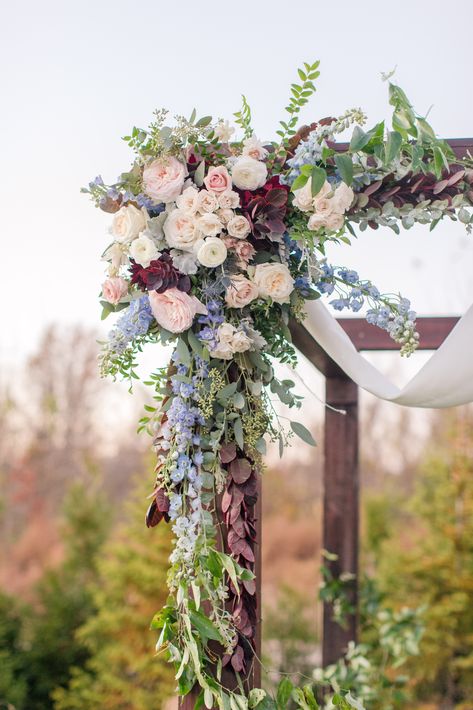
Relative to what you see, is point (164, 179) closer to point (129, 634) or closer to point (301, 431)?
point (301, 431)

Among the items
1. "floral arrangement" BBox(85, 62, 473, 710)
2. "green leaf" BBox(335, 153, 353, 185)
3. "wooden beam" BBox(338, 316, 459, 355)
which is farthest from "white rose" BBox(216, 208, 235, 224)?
"wooden beam" BBox(338, 316, 459, 355)

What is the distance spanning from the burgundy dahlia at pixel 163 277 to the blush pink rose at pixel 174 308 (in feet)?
0.04

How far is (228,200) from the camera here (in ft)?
5.08

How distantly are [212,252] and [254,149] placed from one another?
0.26 metres

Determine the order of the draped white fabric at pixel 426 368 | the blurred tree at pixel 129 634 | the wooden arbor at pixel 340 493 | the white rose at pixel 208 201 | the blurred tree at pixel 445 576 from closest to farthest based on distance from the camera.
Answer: the white rose at pixel 208 201 < the draped white fabric at pixel 426 368 < the wooden arbor at pixel 340 493 < the blurred tree at pixel 129 634 < the blurred tree at pixel 445 576

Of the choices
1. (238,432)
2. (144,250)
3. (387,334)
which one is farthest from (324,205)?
(387,334)

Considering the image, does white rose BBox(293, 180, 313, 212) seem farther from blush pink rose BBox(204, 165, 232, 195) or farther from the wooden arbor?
the wooden arbor

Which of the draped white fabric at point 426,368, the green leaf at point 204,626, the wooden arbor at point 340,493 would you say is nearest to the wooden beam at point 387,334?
the wooden arbor at point 340,493

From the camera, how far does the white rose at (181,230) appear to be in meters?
1.55

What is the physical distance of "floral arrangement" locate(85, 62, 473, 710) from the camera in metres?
1.53

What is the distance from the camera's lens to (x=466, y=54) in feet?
12.1

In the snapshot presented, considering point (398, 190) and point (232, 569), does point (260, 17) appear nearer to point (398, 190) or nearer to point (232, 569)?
point (398, 190)

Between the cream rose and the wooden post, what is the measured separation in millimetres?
2090

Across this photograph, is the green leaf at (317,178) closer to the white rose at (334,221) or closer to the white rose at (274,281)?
the white rose at (334,221)
